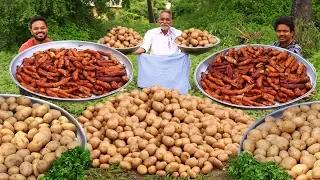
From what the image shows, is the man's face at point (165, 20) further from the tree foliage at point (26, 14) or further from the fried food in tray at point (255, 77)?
the tree foliage at point (26, 14)

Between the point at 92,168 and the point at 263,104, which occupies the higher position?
the point at 263,104

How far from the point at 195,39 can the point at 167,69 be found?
2.64 ft

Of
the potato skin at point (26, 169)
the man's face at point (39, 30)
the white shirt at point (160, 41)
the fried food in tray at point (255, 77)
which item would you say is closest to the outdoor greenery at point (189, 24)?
the white shirt at point (160, 41)

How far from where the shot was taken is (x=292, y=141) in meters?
3.97

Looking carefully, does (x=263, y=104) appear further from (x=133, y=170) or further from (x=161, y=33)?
(x=161, y=33)

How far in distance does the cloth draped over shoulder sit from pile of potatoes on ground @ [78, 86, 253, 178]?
1.49 meters

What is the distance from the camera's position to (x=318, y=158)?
150 inches

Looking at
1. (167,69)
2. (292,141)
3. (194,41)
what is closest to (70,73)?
(292,141)

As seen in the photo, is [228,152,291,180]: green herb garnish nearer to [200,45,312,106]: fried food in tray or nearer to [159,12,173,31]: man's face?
[200,45,312,106]: fried food in tray

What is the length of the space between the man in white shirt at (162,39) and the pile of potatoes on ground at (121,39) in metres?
0.20

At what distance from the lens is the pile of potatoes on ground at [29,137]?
3572 millimetres

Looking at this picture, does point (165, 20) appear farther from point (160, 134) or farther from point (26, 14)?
point (26, 14)

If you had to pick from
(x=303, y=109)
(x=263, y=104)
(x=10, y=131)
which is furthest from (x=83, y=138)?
(x=303, y=109)

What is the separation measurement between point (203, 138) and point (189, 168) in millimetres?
545
